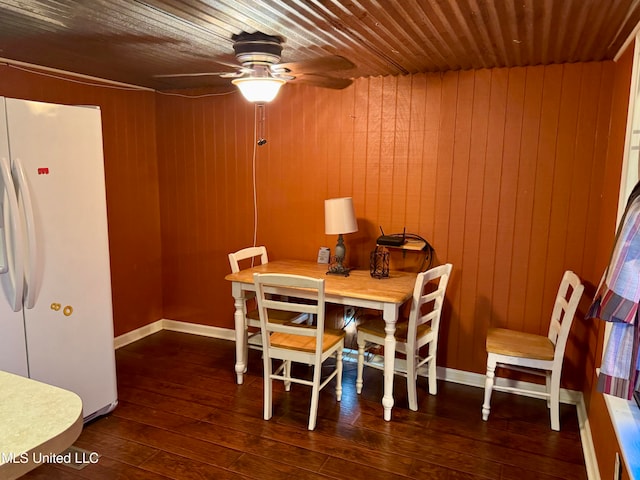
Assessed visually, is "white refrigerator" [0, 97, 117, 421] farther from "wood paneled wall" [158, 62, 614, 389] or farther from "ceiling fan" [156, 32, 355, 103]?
"wood paneled wall" [158, 62, 614, 389]

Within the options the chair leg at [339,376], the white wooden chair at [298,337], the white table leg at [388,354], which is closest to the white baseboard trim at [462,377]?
the chair leg at [339,376]

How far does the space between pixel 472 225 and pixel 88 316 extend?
2.44 metres

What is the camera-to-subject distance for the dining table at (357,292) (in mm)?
2762

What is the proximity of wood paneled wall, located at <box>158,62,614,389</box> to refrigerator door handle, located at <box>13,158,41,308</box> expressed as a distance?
1.78m

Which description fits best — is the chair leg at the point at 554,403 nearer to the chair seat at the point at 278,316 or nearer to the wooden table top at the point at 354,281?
the wooden table top at the point at 354,281

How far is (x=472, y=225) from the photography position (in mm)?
3215

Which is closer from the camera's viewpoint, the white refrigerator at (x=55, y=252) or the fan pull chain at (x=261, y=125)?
the white refrigerator at (x=55, y=252)

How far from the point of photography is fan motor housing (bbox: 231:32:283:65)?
7.91ft

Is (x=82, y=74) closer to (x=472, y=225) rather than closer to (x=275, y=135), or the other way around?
(x=275, y=135)

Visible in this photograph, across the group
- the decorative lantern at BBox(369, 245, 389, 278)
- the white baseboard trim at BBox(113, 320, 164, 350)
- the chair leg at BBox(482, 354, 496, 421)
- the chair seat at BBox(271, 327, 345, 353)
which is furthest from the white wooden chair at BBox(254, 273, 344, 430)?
the white baseboard trim at BBox(113, 320, 164, 350)

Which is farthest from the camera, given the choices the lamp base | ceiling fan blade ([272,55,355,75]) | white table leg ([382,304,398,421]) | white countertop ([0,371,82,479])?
the lamp base

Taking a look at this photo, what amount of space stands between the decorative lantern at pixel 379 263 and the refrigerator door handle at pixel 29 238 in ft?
6.44

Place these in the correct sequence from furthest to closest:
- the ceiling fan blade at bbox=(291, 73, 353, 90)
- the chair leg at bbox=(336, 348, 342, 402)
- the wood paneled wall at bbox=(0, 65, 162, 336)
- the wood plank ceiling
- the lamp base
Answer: the wood paneled wall at bbox=(0, 65, 162, 336), the ceiling fan blade at bbox=(291, 73, 353, 90), the lamp base, the chair leg at bbox=(336, 348, 342, 402), the wood plank ceiling

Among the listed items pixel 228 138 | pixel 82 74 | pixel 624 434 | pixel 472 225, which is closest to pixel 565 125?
pixel 472 225
